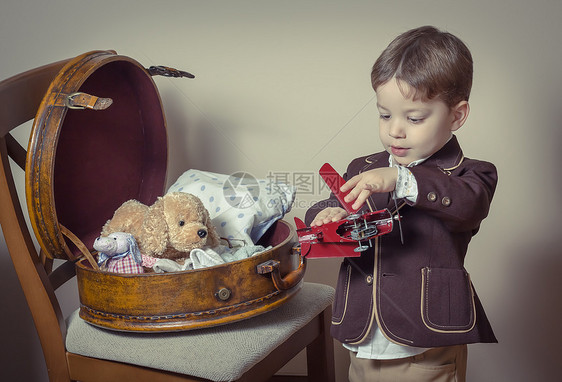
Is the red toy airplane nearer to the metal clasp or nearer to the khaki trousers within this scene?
the khaki trousers

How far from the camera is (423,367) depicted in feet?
3.20

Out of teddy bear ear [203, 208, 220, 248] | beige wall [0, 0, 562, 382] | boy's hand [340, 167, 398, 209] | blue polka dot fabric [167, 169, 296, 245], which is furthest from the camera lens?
beige wall [0, 0, 562, 382]

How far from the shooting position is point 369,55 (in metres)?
1.54

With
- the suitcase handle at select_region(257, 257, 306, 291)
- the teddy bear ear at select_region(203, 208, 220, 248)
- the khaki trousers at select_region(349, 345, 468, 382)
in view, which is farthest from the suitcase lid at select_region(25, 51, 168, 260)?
the khaki trousers at select_region(349, 345, 468, 382)

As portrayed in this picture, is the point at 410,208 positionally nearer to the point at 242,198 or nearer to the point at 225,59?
the point at 242,198

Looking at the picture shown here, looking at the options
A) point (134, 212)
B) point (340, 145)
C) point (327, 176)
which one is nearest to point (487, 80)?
point (340, 145)

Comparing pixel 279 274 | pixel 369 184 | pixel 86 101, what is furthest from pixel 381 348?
pixel 86 101

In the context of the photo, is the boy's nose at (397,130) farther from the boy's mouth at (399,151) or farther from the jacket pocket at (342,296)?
the jacket pocket at (342,296)

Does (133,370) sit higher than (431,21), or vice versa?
(431,21)

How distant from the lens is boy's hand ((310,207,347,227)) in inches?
35.8

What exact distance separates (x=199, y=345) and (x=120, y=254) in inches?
9.7

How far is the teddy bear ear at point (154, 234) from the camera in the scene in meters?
1.10

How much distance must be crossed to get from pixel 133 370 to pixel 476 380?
1.06 m

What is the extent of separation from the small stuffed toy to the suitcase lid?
7 centimetres
